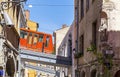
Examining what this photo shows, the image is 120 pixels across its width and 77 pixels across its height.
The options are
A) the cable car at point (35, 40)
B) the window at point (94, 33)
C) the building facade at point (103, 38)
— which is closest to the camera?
the building facade at point (103, 38)

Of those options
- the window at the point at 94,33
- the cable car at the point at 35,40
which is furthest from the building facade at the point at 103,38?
the cable car at the point at 35,40

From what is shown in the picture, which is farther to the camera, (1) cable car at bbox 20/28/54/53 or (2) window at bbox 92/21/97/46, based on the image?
(1) cable car at bbox 20/28/54/53

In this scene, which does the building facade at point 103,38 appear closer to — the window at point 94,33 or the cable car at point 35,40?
the window at point 94,33

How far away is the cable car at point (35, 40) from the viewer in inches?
1630

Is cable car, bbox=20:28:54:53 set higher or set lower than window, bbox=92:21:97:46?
lower

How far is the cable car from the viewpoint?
41.4m

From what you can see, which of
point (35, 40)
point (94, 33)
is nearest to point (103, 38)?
point (94, 33)

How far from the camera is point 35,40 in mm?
42688

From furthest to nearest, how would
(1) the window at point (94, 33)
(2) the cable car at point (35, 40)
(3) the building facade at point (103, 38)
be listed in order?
(2) the cable car at point (35, 40), (1) the window at point (94, 33), (3) the building facade at point (103, 38)

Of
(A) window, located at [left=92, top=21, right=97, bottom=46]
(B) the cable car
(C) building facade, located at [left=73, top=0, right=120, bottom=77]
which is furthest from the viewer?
(B) the cable car

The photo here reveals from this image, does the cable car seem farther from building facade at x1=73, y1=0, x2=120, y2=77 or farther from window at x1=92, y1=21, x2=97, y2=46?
window at x1=92, y1=21, x2=97, y2=46

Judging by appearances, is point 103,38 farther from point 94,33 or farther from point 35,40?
point 35,40

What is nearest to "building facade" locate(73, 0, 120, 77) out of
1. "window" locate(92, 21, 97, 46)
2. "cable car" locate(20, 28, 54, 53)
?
"window" locate(92, 21, 97, 46)

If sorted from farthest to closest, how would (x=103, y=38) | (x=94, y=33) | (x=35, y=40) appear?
(x=35, y=40) < (x=94, y=33) < (x=103, y=38)
